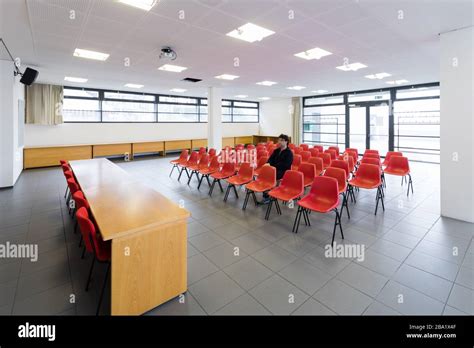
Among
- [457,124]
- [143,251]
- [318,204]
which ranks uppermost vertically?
[457,124]

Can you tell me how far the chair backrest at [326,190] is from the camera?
362 centimetres

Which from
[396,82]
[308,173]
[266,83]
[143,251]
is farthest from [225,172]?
[396,82]

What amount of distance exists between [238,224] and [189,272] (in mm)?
1435

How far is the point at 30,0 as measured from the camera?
328cm

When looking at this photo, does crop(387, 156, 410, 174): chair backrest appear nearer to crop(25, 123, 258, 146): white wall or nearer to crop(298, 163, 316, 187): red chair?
crop(298, 163, 316, 187): red chair

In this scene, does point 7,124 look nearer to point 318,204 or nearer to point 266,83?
point 318,204

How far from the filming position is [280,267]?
277 centimetres

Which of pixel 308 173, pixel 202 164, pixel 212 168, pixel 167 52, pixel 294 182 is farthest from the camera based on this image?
pixel 202 164

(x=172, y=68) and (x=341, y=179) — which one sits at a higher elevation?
(x=172, y=68)

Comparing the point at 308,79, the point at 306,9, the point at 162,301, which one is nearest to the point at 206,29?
the point at 306,9

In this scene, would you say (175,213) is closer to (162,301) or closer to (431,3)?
(162,301)

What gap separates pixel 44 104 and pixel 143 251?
10410 millimetres

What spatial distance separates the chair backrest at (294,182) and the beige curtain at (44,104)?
9.84 m

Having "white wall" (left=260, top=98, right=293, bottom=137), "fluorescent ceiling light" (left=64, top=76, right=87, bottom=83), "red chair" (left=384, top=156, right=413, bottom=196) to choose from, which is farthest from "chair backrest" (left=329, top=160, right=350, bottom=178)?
"white wall" (left=260, top=98, right=293, bottom=137)
